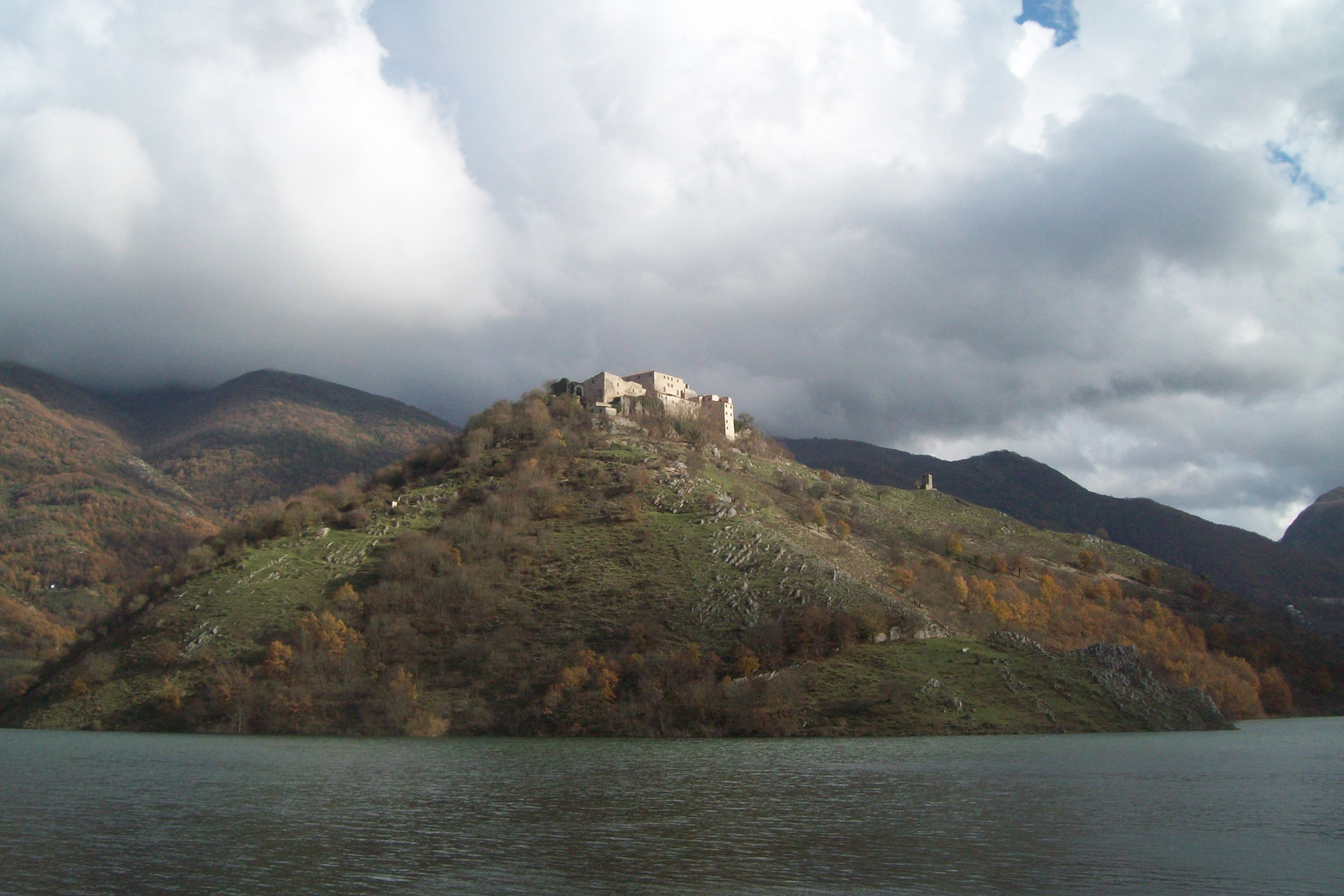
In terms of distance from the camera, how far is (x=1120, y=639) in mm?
136375

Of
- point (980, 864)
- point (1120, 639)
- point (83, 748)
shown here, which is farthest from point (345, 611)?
point (1120, 639)

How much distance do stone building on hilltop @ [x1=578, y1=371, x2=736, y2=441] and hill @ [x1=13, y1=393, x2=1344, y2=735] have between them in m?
29.6

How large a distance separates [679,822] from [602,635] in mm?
61373

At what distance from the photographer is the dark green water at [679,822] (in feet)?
93.8

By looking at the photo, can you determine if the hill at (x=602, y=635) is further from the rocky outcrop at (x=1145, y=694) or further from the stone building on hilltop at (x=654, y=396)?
the stone building on hilltop at (x=654, y=396)

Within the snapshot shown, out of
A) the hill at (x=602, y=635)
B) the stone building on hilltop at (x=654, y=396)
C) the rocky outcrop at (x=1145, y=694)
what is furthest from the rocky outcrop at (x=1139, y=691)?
the stone building on hilltop at (x=654, y=396)

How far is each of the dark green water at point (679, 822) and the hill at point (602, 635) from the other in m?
20.2

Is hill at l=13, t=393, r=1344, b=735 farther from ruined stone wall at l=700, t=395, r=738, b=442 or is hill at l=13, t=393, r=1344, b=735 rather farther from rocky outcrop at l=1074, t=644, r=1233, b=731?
ruined stone wall at l=700, t=395, r=738, b=442

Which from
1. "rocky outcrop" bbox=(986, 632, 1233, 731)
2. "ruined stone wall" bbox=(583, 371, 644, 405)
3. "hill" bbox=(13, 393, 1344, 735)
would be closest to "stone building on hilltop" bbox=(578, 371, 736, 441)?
"ruined stone wall" bbox=(583, 371, 644, 405)

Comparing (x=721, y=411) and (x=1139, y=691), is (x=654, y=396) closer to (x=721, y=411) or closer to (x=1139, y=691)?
(x=721, y=411)

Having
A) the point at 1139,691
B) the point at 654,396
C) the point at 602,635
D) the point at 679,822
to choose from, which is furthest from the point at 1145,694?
the point at 654,396

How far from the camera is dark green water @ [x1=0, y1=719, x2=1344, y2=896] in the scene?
2858 centimetres

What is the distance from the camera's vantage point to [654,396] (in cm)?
18150

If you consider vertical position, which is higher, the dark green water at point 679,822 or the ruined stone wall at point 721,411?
the ruined stone wall at point 721,411
